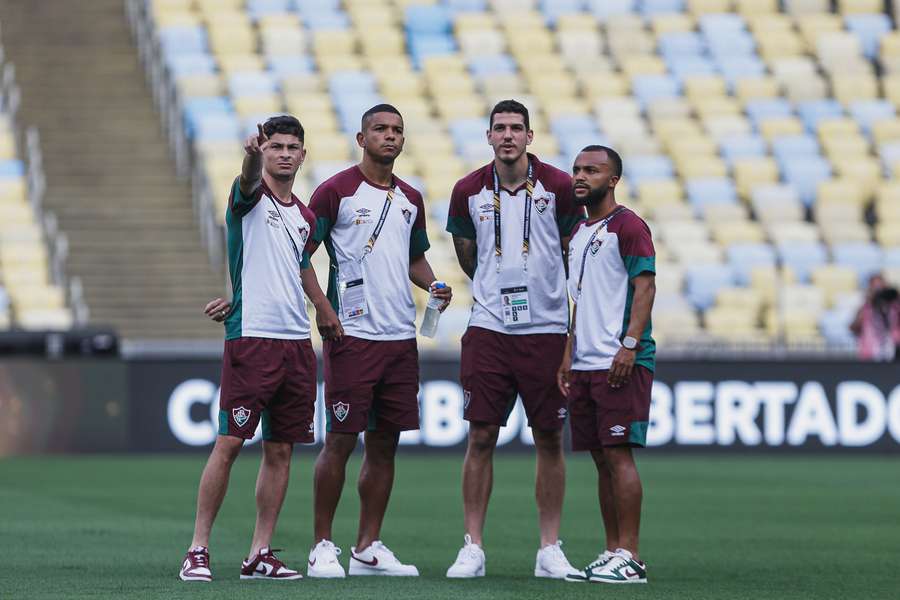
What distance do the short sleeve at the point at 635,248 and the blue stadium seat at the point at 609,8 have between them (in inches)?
782

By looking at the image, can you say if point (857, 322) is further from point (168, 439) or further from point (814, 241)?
point (168, 439)

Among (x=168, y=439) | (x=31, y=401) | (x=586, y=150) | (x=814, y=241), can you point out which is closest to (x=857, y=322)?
(x=814, y=241)

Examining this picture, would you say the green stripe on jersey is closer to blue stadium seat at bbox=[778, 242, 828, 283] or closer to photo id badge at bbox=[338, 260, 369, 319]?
photo id badge at bbox=[338, 260, 369, 319]

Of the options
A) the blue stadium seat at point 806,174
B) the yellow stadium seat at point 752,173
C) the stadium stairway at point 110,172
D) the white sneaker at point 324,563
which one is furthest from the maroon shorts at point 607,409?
the blue stadium seat at point 806,174

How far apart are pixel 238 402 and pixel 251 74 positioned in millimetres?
17151

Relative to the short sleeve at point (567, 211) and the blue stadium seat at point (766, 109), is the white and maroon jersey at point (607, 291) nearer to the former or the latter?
the short sleeve at point (567, 211)

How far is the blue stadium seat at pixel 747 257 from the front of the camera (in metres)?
22.1

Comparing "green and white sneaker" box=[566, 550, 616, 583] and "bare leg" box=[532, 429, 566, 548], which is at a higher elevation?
"bare leg" box=[532, 429, 566, 548]

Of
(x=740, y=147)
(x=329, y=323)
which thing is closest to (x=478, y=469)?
(x=329, y=323)

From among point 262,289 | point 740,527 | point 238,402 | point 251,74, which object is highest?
point 251,74

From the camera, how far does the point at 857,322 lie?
19.3 meters

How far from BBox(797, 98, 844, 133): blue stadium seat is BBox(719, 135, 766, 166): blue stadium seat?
1.12 metres

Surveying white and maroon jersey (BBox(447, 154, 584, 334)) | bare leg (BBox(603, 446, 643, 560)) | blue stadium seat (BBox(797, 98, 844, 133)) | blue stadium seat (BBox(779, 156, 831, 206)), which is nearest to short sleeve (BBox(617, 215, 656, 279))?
white and maroon jersey (BBox(447, 154, 584, 334))

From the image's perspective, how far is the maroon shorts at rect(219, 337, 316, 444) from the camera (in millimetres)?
8086
